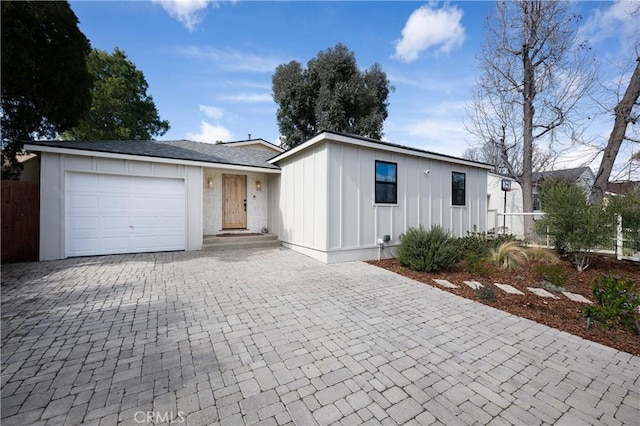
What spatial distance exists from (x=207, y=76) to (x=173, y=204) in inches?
224

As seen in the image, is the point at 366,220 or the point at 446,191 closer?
the point at 366,220

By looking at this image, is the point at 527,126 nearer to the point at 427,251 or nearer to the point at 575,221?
the point at 575,221

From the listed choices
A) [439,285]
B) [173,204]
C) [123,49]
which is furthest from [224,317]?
[123,49]

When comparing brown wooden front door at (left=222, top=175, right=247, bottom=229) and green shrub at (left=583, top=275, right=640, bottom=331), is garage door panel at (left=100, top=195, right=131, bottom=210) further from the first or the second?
green shrub at (left=583, top=275, right=640, bottom=331)

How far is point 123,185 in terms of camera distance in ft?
25.4

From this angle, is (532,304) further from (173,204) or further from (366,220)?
(173,204)

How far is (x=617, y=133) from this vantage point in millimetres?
9562

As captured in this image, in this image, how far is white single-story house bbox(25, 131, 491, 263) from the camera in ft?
22.9

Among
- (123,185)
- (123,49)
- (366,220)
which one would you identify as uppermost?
(123,49)

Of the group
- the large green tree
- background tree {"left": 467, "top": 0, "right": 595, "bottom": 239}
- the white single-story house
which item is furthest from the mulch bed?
the large green tree

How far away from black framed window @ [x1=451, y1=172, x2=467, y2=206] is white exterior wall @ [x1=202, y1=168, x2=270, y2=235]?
7.35 meters

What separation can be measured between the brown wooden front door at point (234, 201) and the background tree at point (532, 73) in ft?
39.1

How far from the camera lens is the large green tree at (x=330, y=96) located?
1703 cm

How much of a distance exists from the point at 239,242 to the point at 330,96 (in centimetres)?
1218
